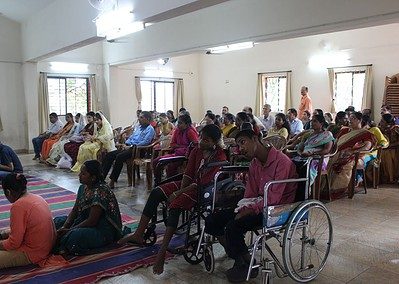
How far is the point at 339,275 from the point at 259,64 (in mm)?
8460

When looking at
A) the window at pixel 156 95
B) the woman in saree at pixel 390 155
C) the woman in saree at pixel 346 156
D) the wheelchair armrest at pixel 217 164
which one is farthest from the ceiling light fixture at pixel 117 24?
the window at pixel 156 95

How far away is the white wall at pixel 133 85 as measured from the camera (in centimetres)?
1050

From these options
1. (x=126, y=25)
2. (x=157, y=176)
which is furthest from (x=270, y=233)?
(x=126, y=25)

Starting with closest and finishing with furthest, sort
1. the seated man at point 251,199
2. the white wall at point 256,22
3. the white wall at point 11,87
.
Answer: the seated man at point 251,199, the white wall at point 256,22, the white wall at point 11,87

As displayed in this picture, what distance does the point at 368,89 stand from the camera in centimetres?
839

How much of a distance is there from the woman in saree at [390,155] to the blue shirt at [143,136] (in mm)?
3337

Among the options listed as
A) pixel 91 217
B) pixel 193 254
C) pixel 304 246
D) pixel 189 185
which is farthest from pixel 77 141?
pixel 304 246

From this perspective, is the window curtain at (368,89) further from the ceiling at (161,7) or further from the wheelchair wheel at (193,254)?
the wheelchair wheel at (193,254)

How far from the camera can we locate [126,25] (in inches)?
199

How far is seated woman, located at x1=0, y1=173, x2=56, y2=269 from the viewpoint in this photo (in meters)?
2.62

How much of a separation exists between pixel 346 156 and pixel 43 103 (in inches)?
307

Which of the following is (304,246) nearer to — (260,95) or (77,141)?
(77,141)

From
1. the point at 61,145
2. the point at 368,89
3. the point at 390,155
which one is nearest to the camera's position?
the point at 390,155

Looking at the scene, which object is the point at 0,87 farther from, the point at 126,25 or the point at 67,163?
the point at 126,25
